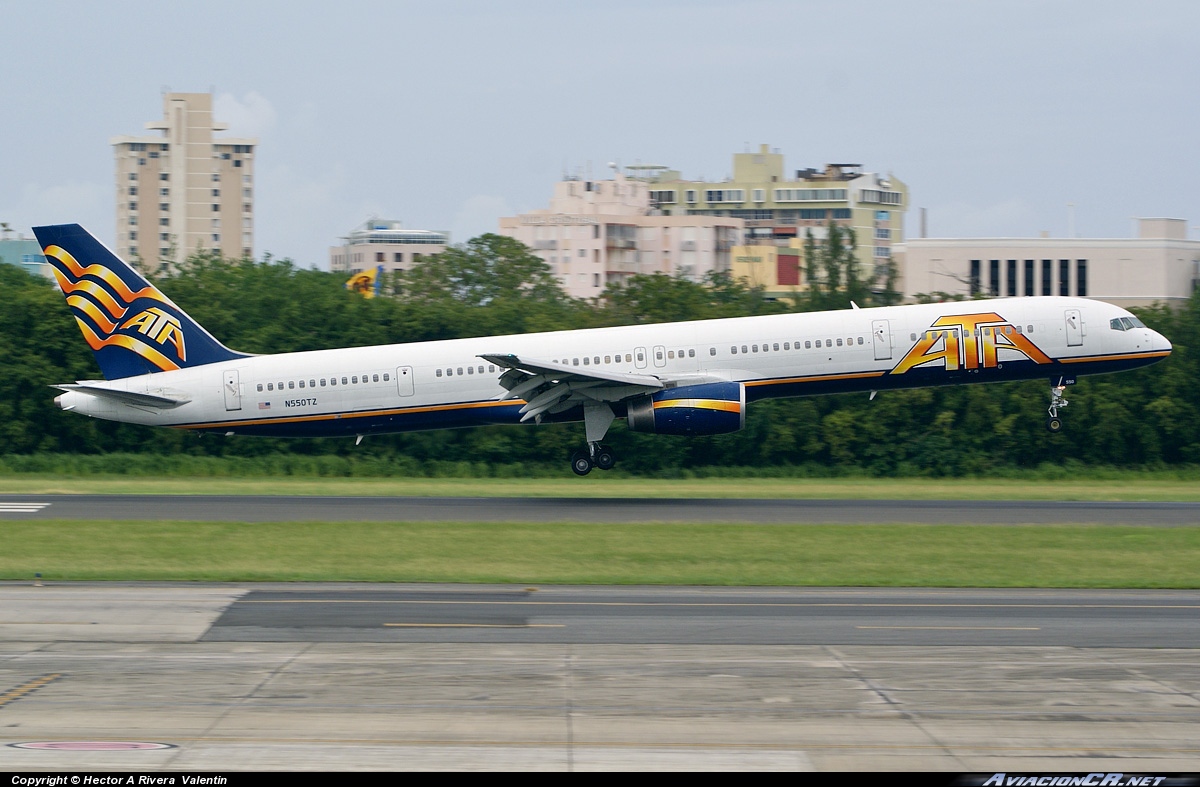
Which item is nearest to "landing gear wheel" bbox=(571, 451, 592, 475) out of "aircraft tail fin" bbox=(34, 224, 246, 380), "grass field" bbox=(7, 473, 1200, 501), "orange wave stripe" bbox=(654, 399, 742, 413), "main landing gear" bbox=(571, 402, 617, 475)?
"main landing gear" bbox=(571, 402, 617, 475)

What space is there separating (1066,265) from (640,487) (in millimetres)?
70624

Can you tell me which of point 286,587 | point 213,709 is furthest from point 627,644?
point 286,587

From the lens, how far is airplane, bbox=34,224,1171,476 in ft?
119

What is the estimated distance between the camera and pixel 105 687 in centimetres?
1379

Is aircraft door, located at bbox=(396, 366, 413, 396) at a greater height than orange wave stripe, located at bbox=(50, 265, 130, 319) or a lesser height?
lesser

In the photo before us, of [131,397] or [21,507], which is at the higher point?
[131,397]

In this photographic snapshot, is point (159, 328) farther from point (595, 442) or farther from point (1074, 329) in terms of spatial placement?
point (1074, 329)

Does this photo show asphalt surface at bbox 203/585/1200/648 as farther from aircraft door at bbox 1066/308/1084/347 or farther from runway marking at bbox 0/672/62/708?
aircraft door at bbox 1066/308/1084/347

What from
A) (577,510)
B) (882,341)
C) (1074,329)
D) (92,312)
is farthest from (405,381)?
(1074,329)

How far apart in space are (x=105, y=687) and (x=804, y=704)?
24.2 feet

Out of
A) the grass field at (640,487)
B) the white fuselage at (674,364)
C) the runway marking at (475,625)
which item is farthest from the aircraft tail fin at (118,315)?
the runway marking at (475,625)

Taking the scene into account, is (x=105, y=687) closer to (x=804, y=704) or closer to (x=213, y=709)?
(x=213, y=709)

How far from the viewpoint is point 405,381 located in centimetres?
3769

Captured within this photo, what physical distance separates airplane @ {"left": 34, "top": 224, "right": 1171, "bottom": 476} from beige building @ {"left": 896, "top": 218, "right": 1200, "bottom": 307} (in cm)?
6339
